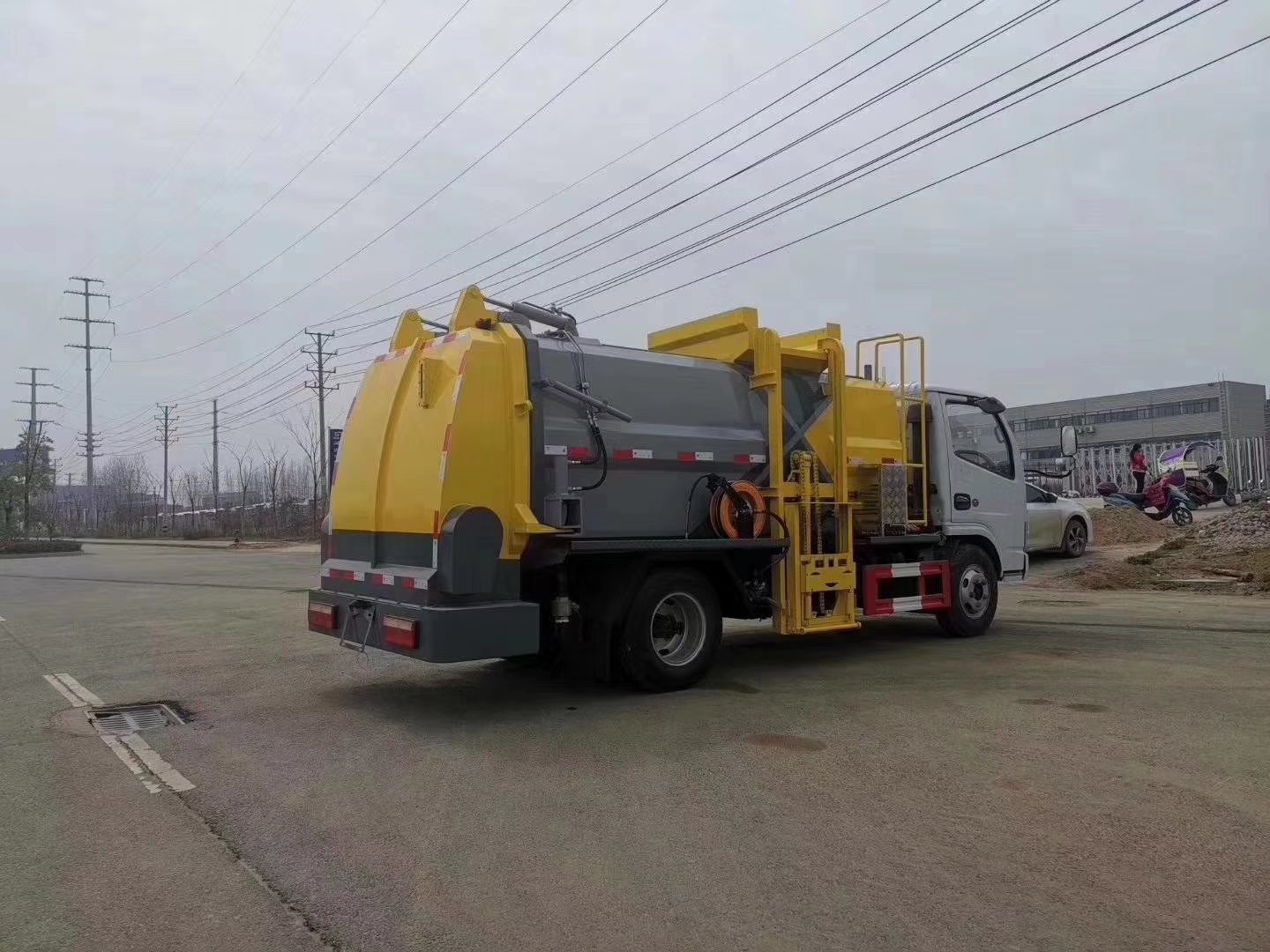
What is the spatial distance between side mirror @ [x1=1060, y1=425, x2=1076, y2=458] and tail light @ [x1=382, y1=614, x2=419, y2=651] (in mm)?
8349

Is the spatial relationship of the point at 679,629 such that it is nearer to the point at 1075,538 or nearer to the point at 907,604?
the point at 907,604

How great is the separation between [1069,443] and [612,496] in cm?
694

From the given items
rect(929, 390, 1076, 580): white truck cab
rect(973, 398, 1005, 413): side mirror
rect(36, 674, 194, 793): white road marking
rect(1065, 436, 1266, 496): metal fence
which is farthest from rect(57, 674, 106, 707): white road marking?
rect(1065, 436, 1266, 496): metal fence

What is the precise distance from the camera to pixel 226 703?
757 cm

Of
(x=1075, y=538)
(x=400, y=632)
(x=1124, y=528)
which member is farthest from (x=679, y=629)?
(x=1124, y=528)

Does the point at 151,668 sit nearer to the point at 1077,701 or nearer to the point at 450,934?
the point at 450,934

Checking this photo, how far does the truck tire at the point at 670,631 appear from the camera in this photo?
7352 mm

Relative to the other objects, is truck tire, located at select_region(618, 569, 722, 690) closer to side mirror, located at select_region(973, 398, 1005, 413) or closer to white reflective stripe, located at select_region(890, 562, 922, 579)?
white reflective stripe, located at select_region(890, 562, 922, 579)

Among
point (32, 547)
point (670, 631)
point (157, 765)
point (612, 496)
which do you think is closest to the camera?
point (157, 765)

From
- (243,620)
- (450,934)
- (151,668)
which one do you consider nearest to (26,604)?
(243,620)

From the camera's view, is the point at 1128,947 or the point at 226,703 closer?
the point at 1128,947

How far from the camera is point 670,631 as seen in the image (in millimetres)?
7820

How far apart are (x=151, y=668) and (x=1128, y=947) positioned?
8744mm

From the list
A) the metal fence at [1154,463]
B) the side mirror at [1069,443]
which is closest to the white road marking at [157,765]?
the side mirror at [1069,443]
